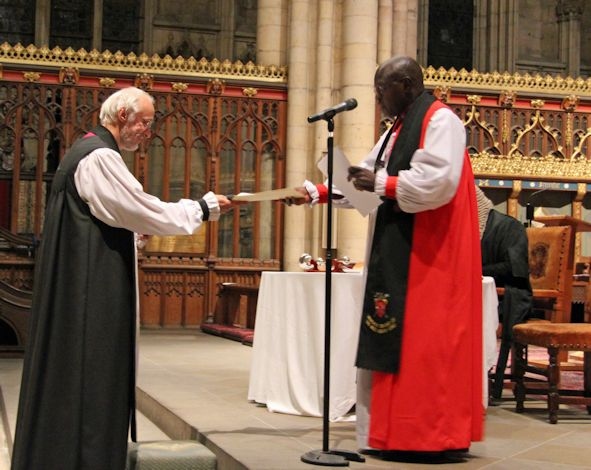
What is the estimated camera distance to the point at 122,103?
364cm

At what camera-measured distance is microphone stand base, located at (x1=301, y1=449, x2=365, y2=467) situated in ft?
12.7

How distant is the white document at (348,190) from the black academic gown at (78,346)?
1.05 m

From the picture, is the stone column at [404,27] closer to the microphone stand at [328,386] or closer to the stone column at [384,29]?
the stone column at [384,29]

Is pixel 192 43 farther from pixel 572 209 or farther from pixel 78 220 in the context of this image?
pixel 78 220

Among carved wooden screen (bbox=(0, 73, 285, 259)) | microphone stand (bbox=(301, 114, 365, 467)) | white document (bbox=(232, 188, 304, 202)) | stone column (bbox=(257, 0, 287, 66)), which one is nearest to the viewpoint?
microphone stand (bbox=(301, 114, 365, 467))

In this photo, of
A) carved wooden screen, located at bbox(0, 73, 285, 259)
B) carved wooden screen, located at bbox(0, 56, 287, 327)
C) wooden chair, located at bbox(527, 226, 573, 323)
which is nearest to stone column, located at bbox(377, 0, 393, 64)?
carved wooden screen, located at bbox(0, 56, 287, 327)

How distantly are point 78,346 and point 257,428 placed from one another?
1508mm

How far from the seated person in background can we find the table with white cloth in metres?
0.48

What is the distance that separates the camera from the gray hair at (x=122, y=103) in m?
3.62

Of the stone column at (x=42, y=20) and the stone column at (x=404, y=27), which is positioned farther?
the stone column at (x=42, y=20)

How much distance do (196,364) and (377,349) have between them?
3688mm

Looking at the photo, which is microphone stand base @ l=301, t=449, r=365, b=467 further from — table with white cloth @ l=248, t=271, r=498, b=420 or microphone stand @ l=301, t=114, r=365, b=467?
table with white cloth @ l=248, t=271, r=498, b=420

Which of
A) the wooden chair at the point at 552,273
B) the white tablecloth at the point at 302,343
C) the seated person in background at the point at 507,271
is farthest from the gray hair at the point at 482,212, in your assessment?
the white tablecloth at the point at 302,343

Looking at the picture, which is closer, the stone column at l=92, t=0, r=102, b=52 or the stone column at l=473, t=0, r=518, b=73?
the stone column at l=92, t=0, r=102, b=52
